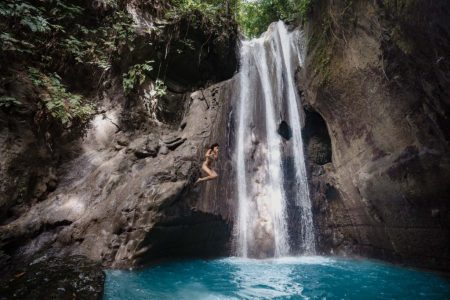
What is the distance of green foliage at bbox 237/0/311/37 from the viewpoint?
1655 cm

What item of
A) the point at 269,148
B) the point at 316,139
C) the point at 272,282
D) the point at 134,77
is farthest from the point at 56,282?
the point at 316,139

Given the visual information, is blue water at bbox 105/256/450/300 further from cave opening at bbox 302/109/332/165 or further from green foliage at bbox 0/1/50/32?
green foliage at bbox 0/1/50/32

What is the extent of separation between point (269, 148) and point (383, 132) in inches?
148

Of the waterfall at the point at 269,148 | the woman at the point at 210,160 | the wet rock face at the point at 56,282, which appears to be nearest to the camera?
the wet rock face at the point at 56,282

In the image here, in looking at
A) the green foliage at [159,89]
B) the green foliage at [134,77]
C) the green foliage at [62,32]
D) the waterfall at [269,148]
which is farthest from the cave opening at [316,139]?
the green foliage at [62,32]

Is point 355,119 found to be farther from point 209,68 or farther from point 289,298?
point 209,68

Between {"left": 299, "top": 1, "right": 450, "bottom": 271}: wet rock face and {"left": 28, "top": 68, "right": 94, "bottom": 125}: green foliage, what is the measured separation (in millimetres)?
7520

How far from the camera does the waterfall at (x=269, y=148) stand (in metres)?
8.59

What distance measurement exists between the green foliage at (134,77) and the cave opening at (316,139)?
584cm

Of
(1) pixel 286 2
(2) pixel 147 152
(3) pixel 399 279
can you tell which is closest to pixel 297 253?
(3) pixel 399 279

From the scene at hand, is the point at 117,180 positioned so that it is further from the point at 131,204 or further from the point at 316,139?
the point at 316,139

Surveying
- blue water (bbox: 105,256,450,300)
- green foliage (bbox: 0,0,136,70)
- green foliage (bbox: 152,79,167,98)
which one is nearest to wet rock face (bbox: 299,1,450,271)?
blue water (bbox: 105,256,450,300)

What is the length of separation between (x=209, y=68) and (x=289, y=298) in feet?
31.0

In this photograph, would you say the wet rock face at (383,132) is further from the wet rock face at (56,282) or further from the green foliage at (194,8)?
the wet rock face at (56,282)
